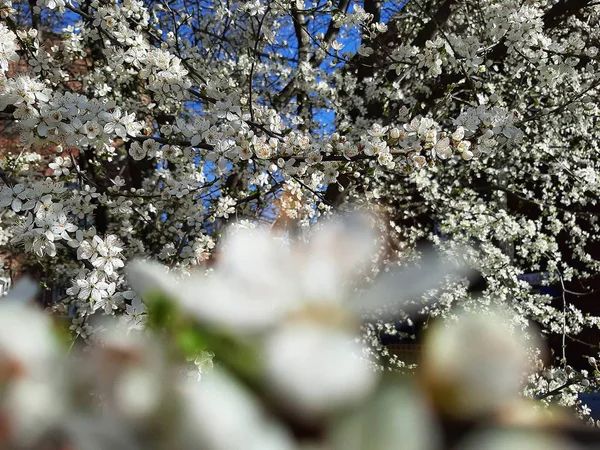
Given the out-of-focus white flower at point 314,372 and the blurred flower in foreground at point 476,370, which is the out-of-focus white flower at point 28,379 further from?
the blurred flower in foreground at point 476,370

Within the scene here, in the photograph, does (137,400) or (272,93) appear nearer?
(137,400)

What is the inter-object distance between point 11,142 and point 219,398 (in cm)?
876

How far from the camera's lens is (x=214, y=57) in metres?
5.76

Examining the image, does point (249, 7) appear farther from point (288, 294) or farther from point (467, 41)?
point (288, 294)

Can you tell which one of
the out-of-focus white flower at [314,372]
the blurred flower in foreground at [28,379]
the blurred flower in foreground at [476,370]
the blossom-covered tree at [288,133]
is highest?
the blossom-covered tree at [288,133]

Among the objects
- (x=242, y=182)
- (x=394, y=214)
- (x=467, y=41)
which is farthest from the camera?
(x=394, y=214)

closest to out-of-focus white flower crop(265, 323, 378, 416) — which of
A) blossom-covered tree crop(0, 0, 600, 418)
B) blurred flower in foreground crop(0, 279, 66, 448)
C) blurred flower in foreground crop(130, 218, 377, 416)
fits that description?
blurred flower in foreground crop(130, 218, 377, 416)

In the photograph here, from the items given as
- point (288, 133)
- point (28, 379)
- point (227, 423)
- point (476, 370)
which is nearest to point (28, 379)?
point (28, 379)

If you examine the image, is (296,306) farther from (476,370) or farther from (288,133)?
(288,133)

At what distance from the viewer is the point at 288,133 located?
3141mm

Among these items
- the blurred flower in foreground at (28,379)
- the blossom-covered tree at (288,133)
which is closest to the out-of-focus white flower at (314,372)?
the blurred flower in foreground at (28,379)

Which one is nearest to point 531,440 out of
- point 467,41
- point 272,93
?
point 467,41

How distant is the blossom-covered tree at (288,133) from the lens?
257cm

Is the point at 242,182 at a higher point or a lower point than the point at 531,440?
higher
